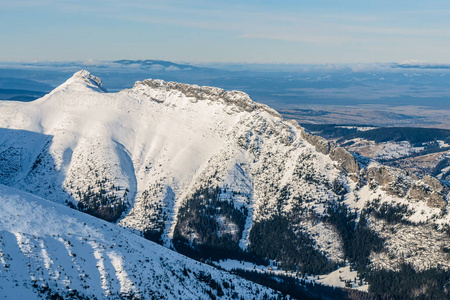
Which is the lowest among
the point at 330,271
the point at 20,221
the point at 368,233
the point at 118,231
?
the point at 330,271

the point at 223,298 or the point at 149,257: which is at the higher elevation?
the point at 149,257

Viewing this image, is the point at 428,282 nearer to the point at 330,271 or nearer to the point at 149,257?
the point at 330,271

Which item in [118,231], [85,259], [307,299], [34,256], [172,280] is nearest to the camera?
[34,256]

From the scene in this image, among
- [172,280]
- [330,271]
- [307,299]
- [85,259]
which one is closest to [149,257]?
[172,280]

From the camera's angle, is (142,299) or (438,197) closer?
(142,299)

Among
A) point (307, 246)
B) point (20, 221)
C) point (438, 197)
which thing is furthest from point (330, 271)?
point (20, 221)

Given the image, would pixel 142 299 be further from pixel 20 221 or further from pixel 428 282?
pixel 428 282

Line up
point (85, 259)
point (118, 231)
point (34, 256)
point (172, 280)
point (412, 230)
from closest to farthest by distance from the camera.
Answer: point (34, 256) → point (85, 259) → point (172, 280) → point (118, 231) → point (412, 230)
